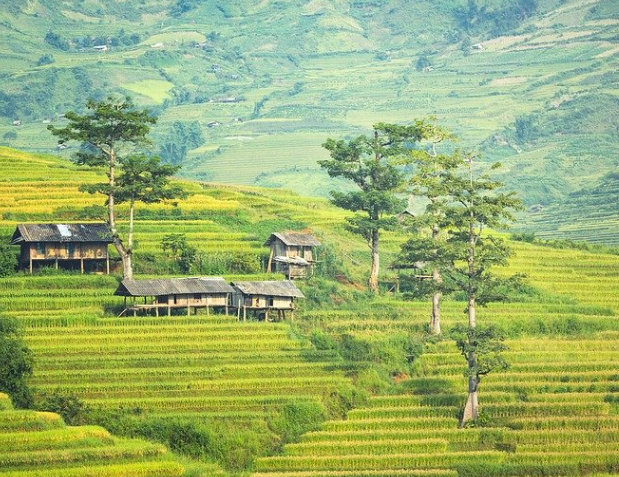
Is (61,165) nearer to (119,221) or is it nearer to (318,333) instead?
(119,221)

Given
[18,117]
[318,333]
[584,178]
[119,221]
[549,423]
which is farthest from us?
[18,117]

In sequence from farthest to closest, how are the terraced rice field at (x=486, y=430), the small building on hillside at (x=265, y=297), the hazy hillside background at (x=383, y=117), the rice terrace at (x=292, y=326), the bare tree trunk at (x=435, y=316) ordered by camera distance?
1. the hazy hillside background at (x=383, y=117)
2. the small building on hillside at (x=265, y=297)
3. the bare tree trunk at (x=435, y=316)
4. the rice terrace at (x=292, y=326)
5. the terraced rice field at (x=486, y=430)

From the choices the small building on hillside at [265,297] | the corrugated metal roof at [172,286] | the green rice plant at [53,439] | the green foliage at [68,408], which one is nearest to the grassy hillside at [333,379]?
the green foliage at [68,408]

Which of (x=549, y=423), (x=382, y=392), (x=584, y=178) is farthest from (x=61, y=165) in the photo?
(x=584, y=178)

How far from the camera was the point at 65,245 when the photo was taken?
7319 centimetres

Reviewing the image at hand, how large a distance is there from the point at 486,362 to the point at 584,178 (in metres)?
94.5

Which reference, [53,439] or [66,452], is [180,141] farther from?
[66,452]

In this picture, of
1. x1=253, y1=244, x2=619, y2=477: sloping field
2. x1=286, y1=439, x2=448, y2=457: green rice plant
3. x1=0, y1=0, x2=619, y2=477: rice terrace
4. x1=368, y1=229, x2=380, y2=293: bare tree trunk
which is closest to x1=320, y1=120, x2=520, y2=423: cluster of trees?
x1=368, y1=229, x2=380, y2=293: bare tree trunk

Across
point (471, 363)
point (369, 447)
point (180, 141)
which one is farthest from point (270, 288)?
point (180, 141)

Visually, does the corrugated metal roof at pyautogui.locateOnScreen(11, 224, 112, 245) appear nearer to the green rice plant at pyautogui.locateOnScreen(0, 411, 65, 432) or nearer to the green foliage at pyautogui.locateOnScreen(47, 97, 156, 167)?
the green foliage at pyautogui.locateOnScreen(47, 97, 156, 167)

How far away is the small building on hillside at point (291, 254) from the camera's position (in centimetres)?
7694

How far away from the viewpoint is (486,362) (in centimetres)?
6075

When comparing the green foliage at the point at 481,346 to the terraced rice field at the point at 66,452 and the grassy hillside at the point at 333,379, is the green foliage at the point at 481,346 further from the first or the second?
the terraced rice field at the point at 66,452

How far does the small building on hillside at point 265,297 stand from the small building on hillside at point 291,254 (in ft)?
17.1
